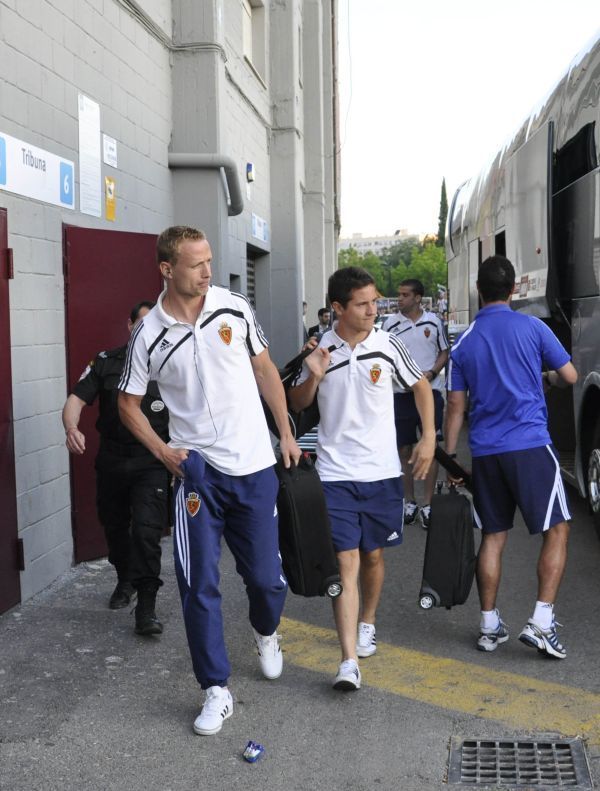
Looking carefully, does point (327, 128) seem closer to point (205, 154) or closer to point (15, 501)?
point (205, 154)

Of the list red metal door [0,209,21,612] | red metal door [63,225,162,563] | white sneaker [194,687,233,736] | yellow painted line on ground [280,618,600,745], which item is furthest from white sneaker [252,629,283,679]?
red metal door [63,225,162,563]

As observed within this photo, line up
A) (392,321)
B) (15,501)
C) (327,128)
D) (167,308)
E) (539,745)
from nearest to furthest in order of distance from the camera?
(539,745) < (167,308) < (15,501) < (392,321) < (327,128)

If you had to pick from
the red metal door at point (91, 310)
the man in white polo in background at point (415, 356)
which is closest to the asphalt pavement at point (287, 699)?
the red metal door at point (91, 310)

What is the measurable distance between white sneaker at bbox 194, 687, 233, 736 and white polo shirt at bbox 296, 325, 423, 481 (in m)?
1.11

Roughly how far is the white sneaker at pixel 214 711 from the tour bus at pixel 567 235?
11.3 feet

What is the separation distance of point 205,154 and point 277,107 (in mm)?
7993

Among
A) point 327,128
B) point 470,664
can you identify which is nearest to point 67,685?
point 470,664

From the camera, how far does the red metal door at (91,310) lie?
23.3 ft

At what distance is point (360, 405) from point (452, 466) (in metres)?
0.65

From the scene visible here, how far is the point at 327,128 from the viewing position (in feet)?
102

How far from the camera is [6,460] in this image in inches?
239

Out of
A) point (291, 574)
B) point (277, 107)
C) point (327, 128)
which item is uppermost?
point (327, 128)

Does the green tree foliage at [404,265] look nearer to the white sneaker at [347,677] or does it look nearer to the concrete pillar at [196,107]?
the concrete pillar at [196,107]

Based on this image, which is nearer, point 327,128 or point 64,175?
point 64,175
